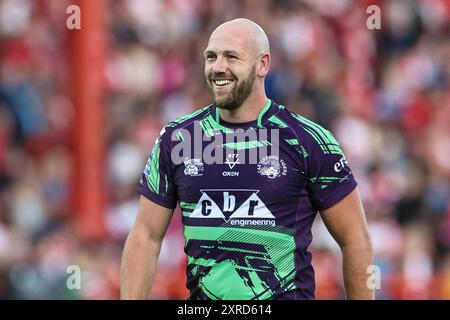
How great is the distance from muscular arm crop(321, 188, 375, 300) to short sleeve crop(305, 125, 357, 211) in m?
0.05

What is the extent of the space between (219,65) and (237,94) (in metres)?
0.17

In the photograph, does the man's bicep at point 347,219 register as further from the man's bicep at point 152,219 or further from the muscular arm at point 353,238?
the man's bicep at point 152,219

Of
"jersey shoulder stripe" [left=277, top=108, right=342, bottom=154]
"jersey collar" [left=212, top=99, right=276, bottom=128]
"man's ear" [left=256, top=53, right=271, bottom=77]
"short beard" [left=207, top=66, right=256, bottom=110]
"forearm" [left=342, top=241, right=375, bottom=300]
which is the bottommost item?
"forearm" [left=342, top=241, right=375, bottom=300]

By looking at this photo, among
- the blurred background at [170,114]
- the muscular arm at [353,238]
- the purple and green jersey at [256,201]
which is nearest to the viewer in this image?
the purple and green jersey at [256,201]

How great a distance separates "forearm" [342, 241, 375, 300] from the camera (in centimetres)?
638

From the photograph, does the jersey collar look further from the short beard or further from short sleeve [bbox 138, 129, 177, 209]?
short sleeve [bbox 138, 129, 177, 209]

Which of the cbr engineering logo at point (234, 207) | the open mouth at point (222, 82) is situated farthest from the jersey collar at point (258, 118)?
the cbr engineering logo at point (234, 207)

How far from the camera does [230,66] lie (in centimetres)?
631

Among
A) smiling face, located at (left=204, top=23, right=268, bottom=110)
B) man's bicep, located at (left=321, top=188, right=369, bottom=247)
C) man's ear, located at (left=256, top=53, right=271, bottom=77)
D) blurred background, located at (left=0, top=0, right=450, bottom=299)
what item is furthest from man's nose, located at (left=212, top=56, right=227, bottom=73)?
blurred background, located at (left=0, top=0, right=450, bottom=299)

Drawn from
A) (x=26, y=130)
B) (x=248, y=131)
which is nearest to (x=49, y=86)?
(x=26, y=130)

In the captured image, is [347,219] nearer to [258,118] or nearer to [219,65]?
[258,118]

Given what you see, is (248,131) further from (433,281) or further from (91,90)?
(433,281)

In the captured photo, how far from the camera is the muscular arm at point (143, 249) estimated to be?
6461 millimetres

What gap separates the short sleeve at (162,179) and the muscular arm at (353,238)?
2.51 feet
